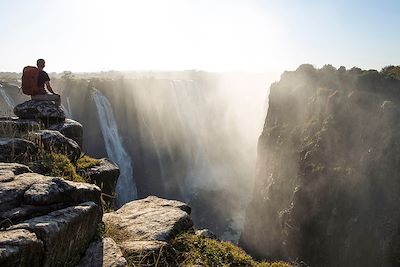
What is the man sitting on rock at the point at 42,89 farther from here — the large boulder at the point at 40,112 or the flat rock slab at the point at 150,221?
the flat rock slab at the point at 150,221

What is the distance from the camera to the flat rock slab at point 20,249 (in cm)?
439

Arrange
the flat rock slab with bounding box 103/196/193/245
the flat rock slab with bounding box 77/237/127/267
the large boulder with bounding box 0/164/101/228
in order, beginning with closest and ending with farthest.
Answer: the large boulder with bounding box 0/164/101/228 → the flat rock slab with bounding box 77/237/127/267 → the flat rock slab with bounding box 103/196/193/245

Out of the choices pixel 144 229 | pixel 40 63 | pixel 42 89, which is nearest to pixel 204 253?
pixel 144 229

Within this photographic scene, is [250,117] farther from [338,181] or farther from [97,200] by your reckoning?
[97,200]

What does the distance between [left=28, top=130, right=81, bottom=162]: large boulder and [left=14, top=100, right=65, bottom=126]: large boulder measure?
101 inches

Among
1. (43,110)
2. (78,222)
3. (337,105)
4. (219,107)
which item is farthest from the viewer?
(219,107)

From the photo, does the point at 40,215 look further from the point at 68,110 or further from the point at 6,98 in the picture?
the point at 68,110

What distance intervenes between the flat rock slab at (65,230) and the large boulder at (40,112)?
716 centimetres

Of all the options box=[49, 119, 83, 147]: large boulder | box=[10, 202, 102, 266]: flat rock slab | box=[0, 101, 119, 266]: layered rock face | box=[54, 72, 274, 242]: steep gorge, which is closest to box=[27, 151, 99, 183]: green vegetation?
box=[0, 101, 119, 266]: layered rock face

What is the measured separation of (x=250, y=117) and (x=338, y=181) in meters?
66.6

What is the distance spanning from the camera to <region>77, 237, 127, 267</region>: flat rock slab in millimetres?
5922

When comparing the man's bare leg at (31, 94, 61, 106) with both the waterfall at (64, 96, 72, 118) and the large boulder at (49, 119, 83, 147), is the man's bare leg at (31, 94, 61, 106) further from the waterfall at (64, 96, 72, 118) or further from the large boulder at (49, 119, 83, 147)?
the waterfall at (64, 96, 72, 118)

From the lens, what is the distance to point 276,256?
42219 millimetres

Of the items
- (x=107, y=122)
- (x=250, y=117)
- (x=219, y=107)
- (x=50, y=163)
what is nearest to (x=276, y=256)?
(x=107, y=122)
